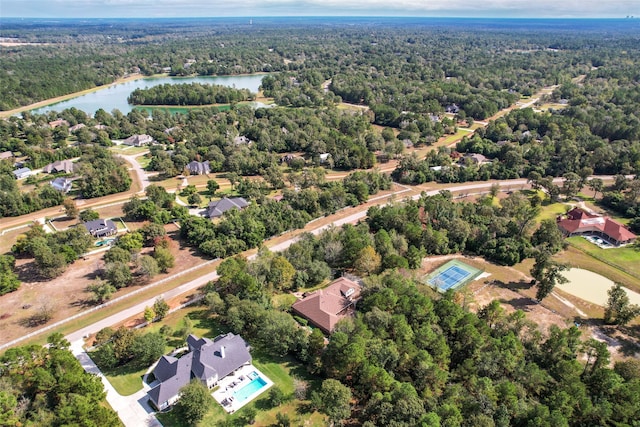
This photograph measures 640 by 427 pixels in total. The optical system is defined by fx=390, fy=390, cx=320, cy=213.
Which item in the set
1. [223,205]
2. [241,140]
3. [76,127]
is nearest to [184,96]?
[76,127]

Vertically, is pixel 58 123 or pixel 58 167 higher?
pixel 58 123

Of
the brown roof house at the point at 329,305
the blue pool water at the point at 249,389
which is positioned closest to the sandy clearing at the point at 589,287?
the brown roof house at the point at 329,305

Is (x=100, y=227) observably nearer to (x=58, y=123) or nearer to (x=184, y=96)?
(x=58, y=123)

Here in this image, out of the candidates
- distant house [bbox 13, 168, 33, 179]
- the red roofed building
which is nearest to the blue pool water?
the red roofed building

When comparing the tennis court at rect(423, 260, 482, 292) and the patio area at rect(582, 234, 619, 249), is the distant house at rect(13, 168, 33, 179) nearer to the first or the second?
the tennis court at rect(423, 260, 482, 292)

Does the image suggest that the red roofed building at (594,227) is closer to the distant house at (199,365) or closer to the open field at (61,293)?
the distant house at (199,365)

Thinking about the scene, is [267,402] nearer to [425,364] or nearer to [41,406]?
[425,364]
